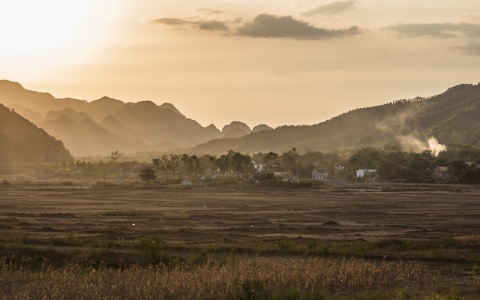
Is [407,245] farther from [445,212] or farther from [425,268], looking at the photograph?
[445,212]

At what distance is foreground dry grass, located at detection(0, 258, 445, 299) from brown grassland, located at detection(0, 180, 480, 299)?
0.22 ft

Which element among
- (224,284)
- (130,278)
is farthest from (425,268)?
(130,278)

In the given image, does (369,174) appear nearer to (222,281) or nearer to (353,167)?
(353,167)

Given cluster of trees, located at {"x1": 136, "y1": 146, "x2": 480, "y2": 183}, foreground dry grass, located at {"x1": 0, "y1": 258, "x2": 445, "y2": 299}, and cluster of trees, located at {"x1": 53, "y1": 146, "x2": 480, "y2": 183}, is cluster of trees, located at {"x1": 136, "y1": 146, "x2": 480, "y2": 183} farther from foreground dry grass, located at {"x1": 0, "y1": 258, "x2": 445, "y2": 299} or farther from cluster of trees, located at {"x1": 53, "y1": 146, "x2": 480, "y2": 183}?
foreground dry grass, located at {"x1": 0, "y1": 258, "x2": 445, "y2": 299}

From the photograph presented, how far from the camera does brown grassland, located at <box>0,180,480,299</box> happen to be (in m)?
27.5

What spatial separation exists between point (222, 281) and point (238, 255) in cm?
954

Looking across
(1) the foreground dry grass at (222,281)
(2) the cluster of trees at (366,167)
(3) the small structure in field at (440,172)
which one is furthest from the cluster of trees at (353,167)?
(1) the foreground dry grass at (222,281)

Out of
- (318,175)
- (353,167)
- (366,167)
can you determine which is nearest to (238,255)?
(353,167)

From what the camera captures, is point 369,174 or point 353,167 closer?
point 369,174

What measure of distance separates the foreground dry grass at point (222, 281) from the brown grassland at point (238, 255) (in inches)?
2.6

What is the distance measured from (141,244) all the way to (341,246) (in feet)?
44.3

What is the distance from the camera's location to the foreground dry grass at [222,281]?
26625 millimetres

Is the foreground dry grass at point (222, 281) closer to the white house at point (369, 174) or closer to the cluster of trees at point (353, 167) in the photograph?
the cluster of trees at point (353, 167)

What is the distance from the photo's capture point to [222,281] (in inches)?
1131
